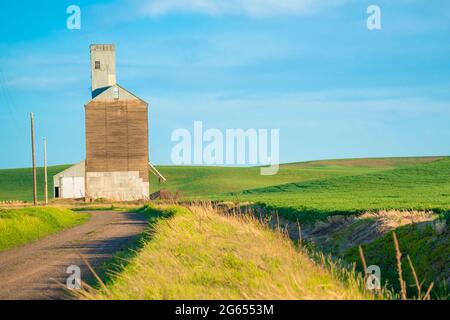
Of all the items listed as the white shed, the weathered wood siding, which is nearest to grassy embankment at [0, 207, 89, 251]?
the weathered wood siding

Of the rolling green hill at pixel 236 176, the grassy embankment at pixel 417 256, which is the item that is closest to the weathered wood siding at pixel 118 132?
the rolling green hill at pixel 236 176

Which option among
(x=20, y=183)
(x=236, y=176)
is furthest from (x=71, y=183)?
(x=20, y=183)

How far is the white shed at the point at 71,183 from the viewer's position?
70.3 meters

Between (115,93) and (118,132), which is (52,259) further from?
(115,93)

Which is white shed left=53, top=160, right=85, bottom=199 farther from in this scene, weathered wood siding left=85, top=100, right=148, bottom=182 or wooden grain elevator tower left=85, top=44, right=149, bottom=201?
weathered wood siding left=85, top=100, right=148, bottom=182

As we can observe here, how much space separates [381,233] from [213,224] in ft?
17.2

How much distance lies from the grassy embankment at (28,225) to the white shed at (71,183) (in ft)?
117

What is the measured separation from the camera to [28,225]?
2709 cm

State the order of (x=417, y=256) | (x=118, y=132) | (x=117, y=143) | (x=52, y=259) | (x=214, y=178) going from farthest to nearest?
(x=214, y=178)
(x=117, y=143)
(x=118, y=132)
(x=417, y=256)
(x=52, y=259)

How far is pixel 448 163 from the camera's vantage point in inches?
3204

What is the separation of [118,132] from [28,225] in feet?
131

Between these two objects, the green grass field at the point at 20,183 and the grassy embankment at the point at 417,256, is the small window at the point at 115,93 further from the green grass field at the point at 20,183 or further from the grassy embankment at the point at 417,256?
the green grass field at the point at 20,183

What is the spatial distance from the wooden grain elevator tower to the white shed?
6.50 feet
